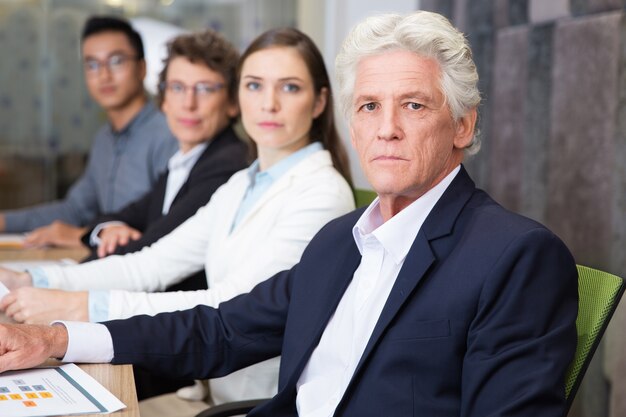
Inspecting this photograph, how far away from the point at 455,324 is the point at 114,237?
193 centimetres

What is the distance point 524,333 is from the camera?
4.48 feet

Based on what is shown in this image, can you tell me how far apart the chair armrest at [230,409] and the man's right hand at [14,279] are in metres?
0.74

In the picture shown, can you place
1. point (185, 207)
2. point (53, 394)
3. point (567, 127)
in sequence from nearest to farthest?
1. point (53, 394)
2. point (567, 127)
3. point (185, 207)

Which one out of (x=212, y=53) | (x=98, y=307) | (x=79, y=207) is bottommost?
(x=79, y=207)

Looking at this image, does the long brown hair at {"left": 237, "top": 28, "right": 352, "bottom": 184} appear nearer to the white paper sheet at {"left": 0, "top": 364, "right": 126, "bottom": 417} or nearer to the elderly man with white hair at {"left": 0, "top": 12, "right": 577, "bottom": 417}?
the elderly man with white hair at {"left": 0, "top": 12, "right": 577, "bottom": 417}

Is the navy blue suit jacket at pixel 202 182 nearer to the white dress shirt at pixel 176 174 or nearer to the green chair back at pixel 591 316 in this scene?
the white dress shirt at pixel 176 174

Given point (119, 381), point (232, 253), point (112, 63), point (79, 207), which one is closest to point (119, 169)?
point (79, 207)

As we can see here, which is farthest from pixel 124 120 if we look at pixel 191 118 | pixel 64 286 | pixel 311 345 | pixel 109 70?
pixel 311 345

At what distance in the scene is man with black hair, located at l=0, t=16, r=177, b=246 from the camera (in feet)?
12.6

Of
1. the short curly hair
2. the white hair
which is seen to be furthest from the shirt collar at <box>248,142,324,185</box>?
the white hair

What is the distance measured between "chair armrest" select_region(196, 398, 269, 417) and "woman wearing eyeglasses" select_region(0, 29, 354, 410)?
298 mm

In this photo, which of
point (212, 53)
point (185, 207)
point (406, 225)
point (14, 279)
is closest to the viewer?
point (406, 225)

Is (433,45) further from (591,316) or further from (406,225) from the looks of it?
(591,316)

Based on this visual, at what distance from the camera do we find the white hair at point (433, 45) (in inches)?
61.2
